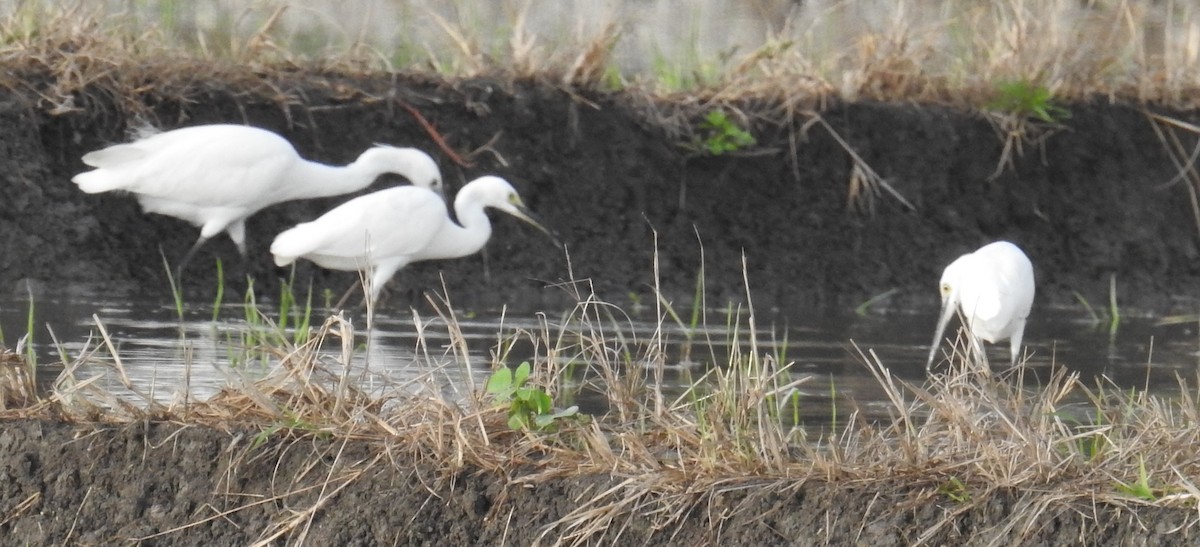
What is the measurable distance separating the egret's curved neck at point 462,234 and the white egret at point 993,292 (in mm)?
2661

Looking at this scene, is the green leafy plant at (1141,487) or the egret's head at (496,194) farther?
the egret's head at (496,194)

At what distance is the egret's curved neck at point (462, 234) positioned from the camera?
8.37 metres

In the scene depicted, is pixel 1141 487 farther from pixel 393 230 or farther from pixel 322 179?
pixel 322 179

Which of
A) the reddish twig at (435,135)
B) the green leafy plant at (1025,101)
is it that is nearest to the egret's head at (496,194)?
the reddish twig at (435,135)

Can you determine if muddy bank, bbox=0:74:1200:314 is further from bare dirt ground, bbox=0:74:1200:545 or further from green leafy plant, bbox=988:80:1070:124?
green leafy plant, bbox=988:80:1070:124

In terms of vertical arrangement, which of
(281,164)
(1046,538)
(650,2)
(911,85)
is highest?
(650,2)

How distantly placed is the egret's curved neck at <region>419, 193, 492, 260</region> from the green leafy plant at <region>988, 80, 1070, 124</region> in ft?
11.4

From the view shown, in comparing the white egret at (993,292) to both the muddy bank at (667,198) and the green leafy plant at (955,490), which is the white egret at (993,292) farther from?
the green leafy plant at (955,490)

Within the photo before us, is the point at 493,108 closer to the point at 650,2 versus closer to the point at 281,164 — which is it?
the point at 281,164

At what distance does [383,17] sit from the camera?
11.2m

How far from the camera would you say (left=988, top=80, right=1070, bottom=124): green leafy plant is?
32.9 feet

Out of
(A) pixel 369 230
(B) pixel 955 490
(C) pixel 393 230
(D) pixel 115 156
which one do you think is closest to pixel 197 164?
(D) pixel 115 156

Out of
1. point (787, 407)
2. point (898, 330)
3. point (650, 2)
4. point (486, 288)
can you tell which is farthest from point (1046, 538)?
point (650, 2)

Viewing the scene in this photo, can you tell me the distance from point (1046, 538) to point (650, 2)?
11.4 metres
